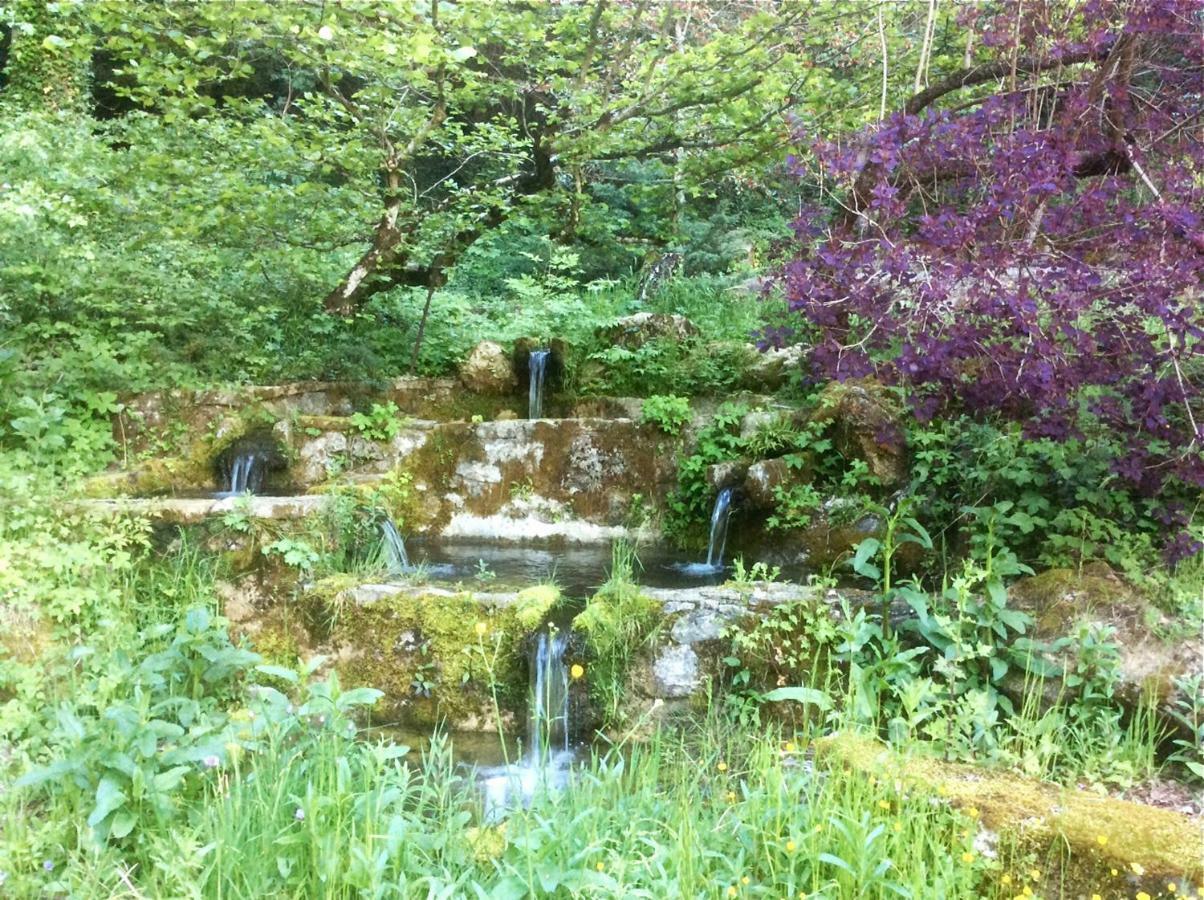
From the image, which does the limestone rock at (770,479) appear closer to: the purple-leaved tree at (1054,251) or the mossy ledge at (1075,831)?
the purple-leaved tree at (1054,251)

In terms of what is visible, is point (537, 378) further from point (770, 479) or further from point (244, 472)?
point (770, 479)

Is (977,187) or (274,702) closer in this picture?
(274,702)

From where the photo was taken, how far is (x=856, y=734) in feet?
8.71

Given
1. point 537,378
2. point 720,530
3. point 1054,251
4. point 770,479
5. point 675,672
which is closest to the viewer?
point 1054,251

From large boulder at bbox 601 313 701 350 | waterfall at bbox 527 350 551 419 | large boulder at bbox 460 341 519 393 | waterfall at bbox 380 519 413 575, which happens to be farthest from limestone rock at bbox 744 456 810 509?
large boulder at bbox 460 341 519 393

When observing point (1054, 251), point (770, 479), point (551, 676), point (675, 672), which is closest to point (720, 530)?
point (770, 479)

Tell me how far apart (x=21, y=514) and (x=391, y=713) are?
212 cm

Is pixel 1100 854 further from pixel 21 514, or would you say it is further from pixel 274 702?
pixel 21 514

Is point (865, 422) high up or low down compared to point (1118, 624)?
up

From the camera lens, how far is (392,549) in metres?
4.99

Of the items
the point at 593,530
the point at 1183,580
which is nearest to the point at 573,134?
the point at 593,530

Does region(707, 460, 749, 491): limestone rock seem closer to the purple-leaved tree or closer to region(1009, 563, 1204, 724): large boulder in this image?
the purple-leaved tree

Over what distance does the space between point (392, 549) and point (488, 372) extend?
294cm

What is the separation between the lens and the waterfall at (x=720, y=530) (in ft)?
17.4
